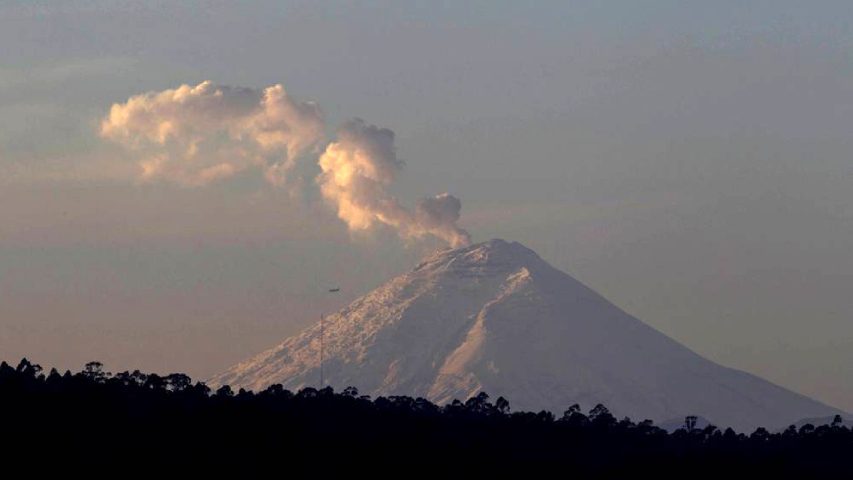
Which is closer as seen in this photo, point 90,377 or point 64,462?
point 64,462

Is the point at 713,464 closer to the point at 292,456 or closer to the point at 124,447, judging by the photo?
the point at 292,456

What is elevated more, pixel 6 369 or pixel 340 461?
pixel 6 369

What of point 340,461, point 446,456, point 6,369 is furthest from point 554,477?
point 6,369

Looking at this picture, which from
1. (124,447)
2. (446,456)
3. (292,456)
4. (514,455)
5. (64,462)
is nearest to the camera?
(64,462)

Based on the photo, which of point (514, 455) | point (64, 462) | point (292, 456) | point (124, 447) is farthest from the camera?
point (514, 455)

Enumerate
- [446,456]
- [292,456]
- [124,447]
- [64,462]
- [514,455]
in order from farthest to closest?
1. [514,455]
2. [446,456]
3. [292,456]
4. [124,447]
5. [64,462]

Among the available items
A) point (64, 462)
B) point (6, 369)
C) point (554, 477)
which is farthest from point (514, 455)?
point (64, 462)

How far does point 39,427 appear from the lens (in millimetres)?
151125

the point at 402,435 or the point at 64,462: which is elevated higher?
the point at 402,435

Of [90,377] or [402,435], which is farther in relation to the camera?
[90,377]

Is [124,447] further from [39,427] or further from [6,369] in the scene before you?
[6,369]

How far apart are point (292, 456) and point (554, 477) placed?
25.2 meters

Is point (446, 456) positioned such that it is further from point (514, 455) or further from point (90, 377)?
point (90, 377)

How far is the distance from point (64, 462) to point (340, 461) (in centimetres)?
2908
